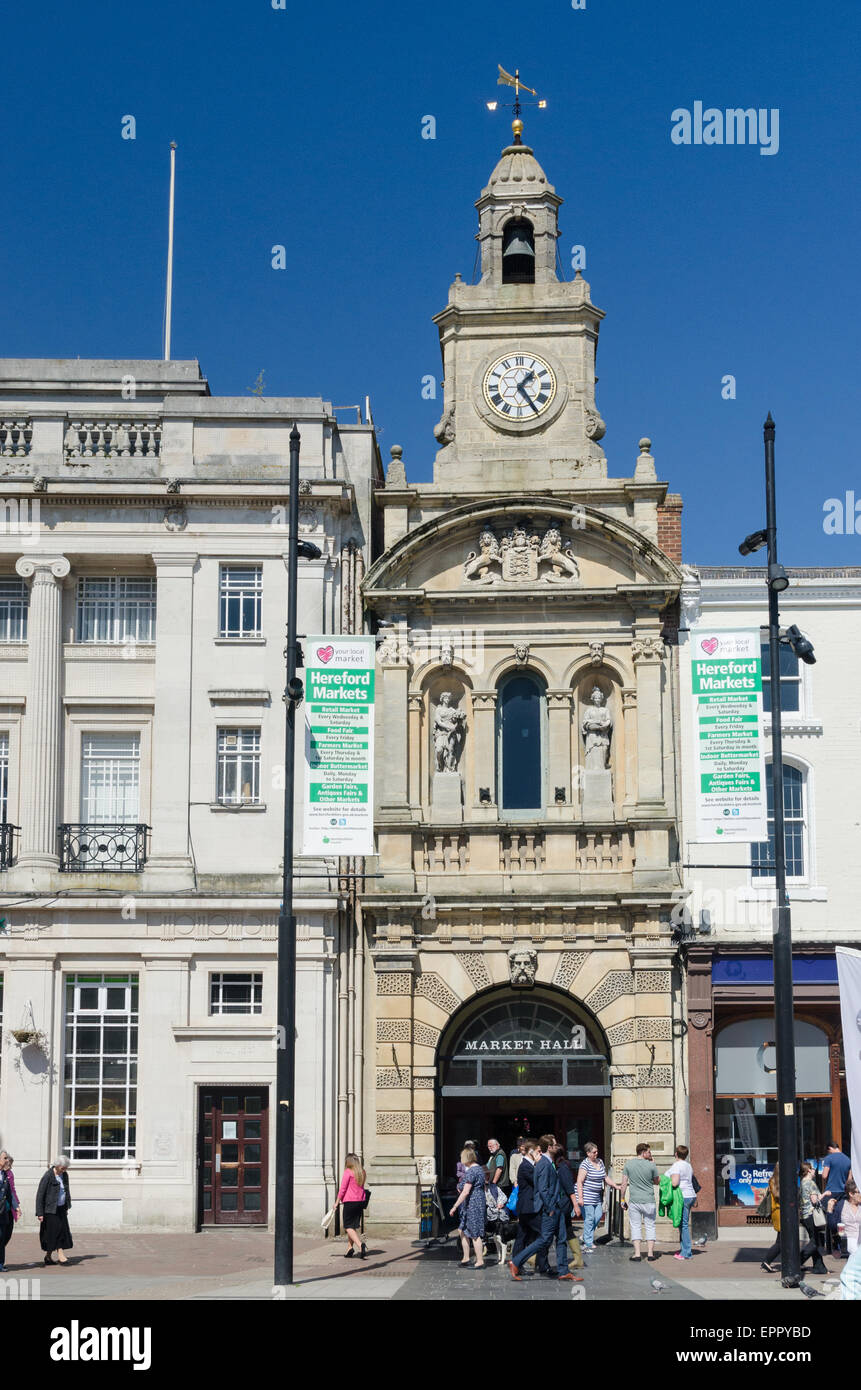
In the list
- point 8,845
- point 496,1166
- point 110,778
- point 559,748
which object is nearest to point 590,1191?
point 496,1166

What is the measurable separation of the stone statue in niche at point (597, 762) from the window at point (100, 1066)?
8.90 meters

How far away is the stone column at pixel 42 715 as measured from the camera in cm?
3225

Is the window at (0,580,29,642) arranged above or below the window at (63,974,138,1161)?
above

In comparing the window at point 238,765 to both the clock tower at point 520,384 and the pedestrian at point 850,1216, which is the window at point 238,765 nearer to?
the clock tower at point 520,384

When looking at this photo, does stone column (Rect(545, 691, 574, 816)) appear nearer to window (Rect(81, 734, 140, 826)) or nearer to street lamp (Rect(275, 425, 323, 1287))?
window (Rect(81, 734, 140, 826))

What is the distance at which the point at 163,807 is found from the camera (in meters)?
32.2

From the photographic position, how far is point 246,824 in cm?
3234

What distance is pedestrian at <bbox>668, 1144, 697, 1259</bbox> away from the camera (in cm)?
2731

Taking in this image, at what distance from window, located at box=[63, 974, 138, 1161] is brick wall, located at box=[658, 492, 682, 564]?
12.9 meters

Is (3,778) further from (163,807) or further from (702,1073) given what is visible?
(702,1073)

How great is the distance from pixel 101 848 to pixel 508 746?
25.5 ft

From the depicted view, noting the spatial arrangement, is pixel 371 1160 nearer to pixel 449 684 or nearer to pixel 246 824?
pixel 246 824

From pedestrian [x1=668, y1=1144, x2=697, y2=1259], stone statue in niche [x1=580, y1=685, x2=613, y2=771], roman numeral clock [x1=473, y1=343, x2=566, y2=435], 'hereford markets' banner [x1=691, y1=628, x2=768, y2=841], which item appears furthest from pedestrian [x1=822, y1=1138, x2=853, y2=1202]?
roman numeral clock [x1=473, y1=343, x2=566, y2=435]
